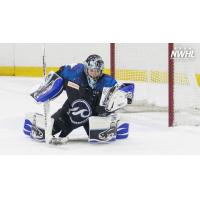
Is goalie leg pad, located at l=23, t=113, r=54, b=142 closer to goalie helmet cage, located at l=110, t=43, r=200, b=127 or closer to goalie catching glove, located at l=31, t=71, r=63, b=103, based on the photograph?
goalie catching glove, located at l=31, t=71, r=63, b=103

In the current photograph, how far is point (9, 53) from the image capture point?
7047 mm

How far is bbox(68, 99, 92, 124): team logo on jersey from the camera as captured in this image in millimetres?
3244

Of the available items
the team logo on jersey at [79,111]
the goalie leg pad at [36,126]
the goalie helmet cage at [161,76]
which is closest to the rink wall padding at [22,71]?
the goalie helmet cage at [161,76]

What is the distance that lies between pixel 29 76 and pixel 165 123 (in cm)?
334

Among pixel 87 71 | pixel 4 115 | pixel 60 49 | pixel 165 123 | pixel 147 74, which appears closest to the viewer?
pixel 87 71

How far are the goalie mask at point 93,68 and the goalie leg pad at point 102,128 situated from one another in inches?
8.0

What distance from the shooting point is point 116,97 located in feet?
10.4

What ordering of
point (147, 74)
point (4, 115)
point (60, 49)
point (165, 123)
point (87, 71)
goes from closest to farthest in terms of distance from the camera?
point (87, 71)
point (165, 123)
point (4, 115)
point (147, 74)
point (60, 49)

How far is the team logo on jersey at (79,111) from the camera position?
3244 millimetres

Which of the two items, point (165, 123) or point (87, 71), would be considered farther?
point (165, 123)

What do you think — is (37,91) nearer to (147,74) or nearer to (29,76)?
(147,74)

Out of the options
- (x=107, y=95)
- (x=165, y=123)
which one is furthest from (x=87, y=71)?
(x=165, y=123)

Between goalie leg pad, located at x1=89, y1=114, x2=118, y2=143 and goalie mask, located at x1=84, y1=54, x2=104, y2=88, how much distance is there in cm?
20

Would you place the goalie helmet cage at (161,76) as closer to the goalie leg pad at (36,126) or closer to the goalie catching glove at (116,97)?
the goalie catching glove at (116,97)
